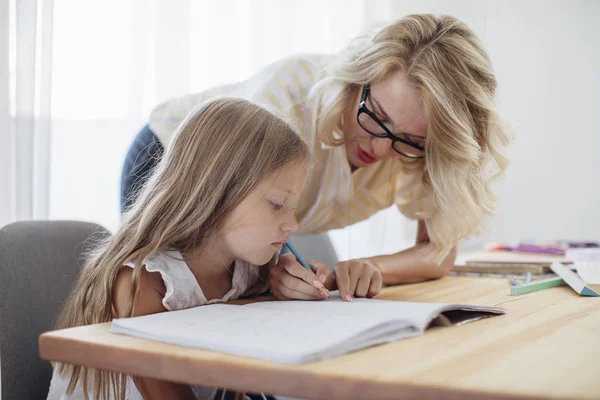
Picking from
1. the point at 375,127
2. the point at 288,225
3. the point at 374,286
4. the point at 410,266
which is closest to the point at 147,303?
the point at 288,225

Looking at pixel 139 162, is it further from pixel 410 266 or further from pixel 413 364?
pixel 413 364

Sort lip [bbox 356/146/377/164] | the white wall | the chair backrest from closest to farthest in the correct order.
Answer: the chair backrest
lip [bbox 356/146/377/164]
the white wall

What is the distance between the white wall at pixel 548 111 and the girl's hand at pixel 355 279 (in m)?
2.26

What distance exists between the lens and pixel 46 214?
1.69 metres

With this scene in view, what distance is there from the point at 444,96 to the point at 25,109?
1035 mm

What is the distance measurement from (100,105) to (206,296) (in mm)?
1026

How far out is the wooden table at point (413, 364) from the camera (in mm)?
538

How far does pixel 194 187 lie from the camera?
42.4 inches

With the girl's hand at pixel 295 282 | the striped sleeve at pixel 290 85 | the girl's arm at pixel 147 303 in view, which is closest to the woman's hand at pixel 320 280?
the girl's hand at pixel 295 282

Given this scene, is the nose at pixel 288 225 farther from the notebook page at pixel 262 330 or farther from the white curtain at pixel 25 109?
the white curtain at pixel 25 109

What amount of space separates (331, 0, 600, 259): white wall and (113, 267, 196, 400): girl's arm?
8.40 ft

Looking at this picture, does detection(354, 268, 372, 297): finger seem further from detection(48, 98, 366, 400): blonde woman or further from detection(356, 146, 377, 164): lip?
detection(356, 146, 377, 164): lip

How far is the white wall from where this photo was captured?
3408 mm

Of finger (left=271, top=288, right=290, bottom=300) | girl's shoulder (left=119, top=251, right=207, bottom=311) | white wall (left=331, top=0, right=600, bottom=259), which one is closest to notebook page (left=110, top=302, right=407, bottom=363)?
girl's shoulder (left=119, top=251, right=207, bottom=311)
